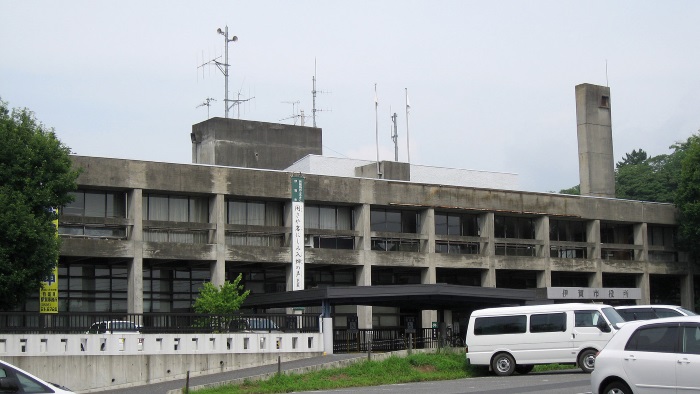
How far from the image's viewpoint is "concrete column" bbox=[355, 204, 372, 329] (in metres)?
50.8

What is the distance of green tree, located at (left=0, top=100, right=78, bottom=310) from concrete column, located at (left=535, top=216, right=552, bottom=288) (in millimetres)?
28725

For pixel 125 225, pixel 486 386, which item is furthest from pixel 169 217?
pixel 486 386

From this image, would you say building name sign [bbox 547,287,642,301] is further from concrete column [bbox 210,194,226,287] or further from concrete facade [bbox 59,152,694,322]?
concrete column [bbox 210,194,226,287]

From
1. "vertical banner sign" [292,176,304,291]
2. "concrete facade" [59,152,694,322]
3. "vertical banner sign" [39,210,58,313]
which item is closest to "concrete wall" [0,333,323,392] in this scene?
"vertical banner sign" [39,210,58,313]

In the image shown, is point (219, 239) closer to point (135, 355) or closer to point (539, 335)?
point (135, 355)

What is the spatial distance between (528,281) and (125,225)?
86.4 feet

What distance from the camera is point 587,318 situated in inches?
1153

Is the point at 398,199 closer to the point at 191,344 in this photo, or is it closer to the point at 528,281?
the point at 528,281

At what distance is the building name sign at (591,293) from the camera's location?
52.2 metres

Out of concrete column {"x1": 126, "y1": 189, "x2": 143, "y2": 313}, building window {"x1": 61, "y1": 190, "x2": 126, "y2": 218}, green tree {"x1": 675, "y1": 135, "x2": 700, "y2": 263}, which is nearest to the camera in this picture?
concrete column {"x1": 126, "y1": 189, "x2": 143, "y2": 313}

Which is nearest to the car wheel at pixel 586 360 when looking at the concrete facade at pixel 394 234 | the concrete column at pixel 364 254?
the concrete facade at pixel 394 234

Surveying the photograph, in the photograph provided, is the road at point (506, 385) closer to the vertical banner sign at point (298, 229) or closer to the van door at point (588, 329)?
the van door at point (588, 329)

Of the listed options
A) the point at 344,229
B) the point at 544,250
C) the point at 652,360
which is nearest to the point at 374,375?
the point at 652,360

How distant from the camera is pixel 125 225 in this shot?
45.5 meters
